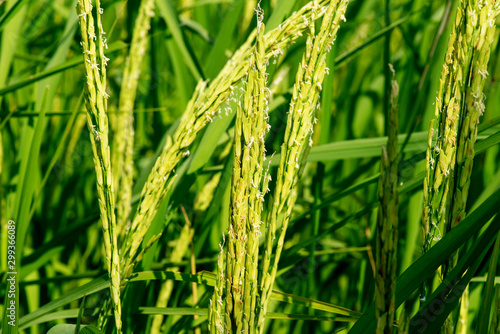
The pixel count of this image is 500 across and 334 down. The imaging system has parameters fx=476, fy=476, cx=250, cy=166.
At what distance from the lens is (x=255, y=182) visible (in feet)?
1.81

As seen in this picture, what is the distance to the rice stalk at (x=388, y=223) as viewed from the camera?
42 centimetres

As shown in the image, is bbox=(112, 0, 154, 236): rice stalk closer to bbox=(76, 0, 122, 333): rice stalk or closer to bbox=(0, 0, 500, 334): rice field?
bbox=(0, 0, 500, 334): rice field

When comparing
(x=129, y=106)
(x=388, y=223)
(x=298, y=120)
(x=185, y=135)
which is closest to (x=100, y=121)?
(x=185, y=135)

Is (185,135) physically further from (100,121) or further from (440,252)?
(440,252)

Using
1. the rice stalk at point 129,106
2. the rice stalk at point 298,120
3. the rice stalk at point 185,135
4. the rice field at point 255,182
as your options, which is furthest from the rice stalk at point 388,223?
the rice stalk at point 129,106

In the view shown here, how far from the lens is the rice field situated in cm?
57

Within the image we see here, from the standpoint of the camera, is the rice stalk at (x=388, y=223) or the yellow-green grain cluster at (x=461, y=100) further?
the yellow-green grain cluster at (x=461, y=100)

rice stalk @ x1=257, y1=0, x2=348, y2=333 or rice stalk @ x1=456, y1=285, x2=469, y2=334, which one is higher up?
rice stalk @ x1=257, y1=0, x2=348, y2=333

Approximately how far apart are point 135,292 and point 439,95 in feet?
1.95

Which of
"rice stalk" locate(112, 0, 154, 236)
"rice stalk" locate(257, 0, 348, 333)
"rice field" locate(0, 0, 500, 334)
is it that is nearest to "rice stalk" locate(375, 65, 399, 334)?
"rice field" locate(0, 0, 500, 334)

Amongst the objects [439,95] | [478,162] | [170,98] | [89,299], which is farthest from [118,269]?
[170,98]

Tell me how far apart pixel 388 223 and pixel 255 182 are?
0.17 metres

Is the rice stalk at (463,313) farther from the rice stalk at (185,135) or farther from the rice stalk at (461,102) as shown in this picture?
the rice stalk at (185,135)

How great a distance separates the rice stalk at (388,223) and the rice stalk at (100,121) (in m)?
0.34
